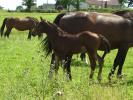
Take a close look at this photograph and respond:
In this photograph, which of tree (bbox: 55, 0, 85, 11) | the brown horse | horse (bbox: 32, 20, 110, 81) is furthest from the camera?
tree (bbox: 55, 0, 85, 11)

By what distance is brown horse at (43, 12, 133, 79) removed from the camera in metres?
12.6

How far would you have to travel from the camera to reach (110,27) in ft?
41.4

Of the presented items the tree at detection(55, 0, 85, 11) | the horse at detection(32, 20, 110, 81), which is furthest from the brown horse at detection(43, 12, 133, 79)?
the tree at detection(55, 0, 85, 11)

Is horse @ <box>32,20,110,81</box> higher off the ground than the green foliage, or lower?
higher

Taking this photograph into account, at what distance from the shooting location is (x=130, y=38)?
12.7 meters

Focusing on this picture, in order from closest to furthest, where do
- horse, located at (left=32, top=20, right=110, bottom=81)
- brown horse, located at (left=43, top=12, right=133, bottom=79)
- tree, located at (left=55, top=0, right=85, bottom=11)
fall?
horse, located at (left=32, top=20, right=110, bottom=81) < brown horse, located at (left=43, top=12, right=133, bottom=79) < tree, located at (left=55, top=0, right=85, bottom=11)

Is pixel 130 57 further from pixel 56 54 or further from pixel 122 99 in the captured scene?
pixel 122 99

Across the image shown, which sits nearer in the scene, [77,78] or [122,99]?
[122,99]

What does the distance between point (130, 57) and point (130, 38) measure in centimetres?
735

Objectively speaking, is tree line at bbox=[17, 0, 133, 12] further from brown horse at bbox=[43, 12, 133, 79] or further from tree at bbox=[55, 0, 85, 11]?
brown horse at bbox=[43, 12, 133, 79]

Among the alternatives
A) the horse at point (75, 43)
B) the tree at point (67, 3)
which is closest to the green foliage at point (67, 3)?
the tree at point (67, 3)

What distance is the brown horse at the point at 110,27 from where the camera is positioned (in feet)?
41.4

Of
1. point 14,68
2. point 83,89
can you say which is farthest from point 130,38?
point 83,89

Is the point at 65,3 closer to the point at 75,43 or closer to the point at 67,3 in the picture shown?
the point at 67,3
